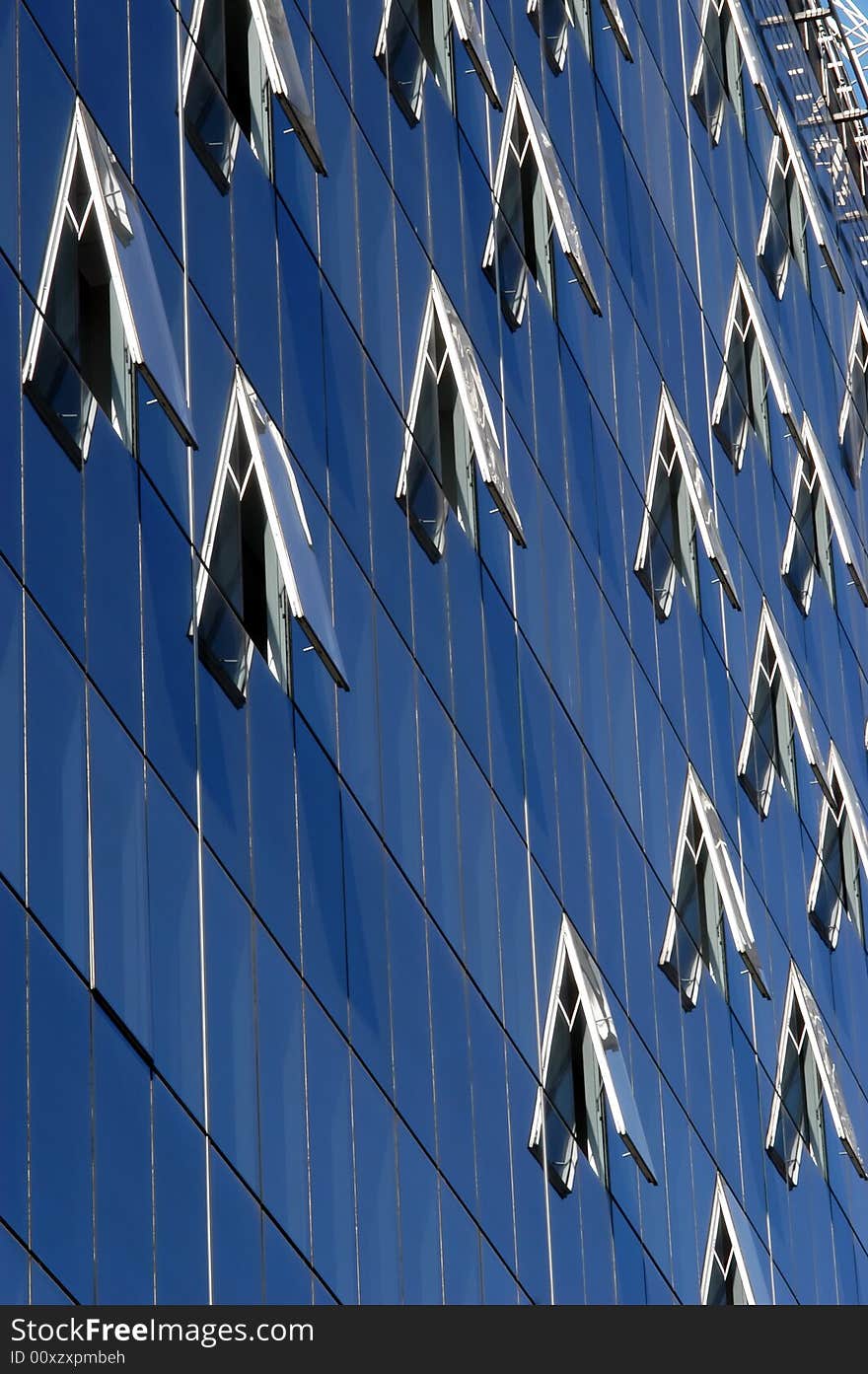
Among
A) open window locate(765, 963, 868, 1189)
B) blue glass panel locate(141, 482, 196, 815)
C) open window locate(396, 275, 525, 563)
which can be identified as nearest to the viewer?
blue glass panel locate(141, 482, 196, 815)

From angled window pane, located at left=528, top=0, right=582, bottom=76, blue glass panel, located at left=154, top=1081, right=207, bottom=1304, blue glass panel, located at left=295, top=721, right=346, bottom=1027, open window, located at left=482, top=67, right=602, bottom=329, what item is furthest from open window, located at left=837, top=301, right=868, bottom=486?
blue glass panel, located at left=154, top=1081, right=207, bottom=1304

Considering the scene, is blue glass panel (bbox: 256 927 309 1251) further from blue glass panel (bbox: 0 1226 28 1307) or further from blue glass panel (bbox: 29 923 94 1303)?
blue glass panel (bbox: 0 1226 28 1307)

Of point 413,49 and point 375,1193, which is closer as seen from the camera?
point 375,1193

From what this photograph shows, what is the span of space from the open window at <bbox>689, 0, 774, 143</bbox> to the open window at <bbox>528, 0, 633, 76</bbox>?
661 cm

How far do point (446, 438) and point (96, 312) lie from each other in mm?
10691

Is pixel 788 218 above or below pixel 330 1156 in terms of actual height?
above

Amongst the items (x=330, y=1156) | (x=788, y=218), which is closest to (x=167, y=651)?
(x=330, y=1156)

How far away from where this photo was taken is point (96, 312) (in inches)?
1029

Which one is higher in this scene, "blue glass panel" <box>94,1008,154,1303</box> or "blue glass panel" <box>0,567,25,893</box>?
"blue glass panel" <box>0,567,25,893</box>

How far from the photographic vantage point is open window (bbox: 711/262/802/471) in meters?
52.0

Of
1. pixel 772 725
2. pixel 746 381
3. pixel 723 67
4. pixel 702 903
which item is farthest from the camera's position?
pixel 723 67

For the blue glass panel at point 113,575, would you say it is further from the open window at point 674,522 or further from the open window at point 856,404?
the open window at point 856,404

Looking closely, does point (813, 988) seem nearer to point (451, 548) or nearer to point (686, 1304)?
point (686, 1304)

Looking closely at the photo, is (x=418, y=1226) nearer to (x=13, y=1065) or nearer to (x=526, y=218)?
(x=13, y=1065)
